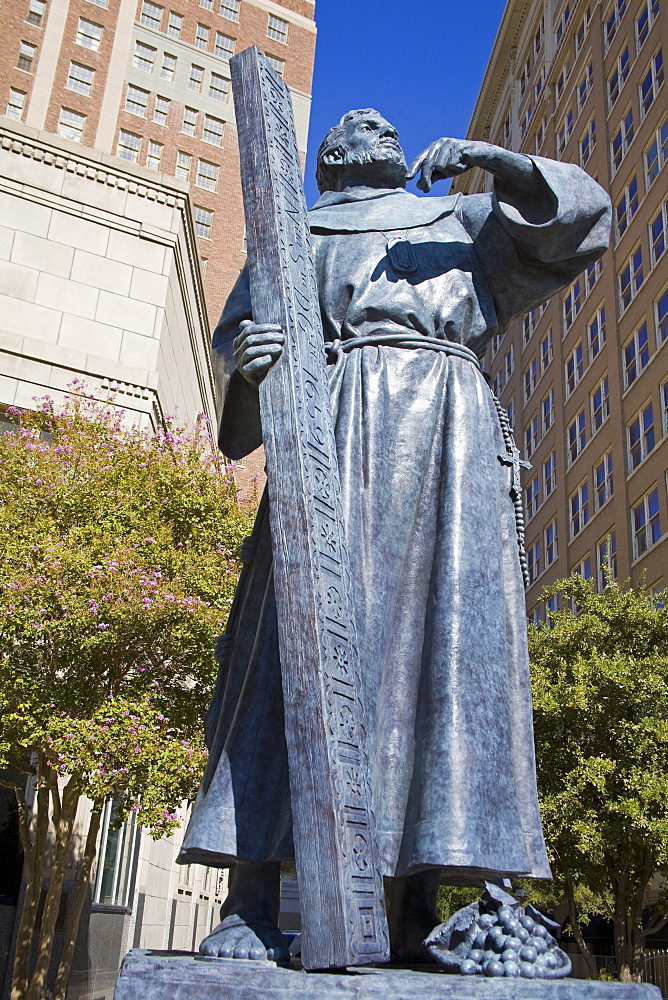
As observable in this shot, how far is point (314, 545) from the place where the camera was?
9.04 feet

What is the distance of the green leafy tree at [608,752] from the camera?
18.5 m

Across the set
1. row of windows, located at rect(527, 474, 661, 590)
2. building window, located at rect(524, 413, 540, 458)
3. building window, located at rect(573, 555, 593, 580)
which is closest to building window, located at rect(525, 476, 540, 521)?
row of windows, located at rect(527, 474, 661, 590)

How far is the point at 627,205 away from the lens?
1585 inches

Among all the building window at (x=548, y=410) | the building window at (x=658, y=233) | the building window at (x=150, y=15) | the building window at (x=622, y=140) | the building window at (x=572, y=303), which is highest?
the building window at (x=150, y=15)

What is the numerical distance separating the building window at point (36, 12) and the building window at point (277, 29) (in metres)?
13.5

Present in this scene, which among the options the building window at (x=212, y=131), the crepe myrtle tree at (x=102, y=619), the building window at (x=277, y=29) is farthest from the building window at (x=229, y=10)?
the crepe myrtle tree at (x=102, y=619)

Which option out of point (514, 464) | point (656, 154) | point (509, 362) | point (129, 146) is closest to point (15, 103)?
point (129, 146)

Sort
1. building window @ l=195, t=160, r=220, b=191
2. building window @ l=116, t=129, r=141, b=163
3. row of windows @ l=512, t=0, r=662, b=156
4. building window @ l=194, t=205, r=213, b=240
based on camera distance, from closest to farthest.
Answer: row of windows @ l=512, t=0, r=662, b=156
building window @ l=116, t=129, r=141, b=163
building window @ l=194, t=205, r=213, b=240
building window @ l=195, t=160, r=220, b=191

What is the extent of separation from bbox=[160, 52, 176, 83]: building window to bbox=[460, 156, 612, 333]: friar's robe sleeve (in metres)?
57.3

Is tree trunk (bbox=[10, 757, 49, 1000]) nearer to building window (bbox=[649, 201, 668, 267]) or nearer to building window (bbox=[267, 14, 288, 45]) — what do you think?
building window (bbox=[649, 201, 668, 267])

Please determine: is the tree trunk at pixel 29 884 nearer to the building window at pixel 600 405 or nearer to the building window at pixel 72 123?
the building window at pixel 600 405

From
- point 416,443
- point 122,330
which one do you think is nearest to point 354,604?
point 416,443

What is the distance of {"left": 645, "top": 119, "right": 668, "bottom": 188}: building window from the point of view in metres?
36.8

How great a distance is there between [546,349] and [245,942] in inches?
2072
